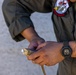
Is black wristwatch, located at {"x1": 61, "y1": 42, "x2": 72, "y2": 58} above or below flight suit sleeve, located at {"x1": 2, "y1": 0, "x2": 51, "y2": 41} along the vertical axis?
below

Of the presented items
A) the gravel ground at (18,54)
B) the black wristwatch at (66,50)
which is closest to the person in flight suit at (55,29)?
the black wristwatch at (66,50)

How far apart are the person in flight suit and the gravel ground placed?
1.49m

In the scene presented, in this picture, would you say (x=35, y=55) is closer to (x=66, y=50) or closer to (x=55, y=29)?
(x=66, y=50)

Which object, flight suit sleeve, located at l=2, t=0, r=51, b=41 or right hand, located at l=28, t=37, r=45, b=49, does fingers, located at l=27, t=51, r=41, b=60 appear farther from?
flight suit sleeve, located at l=2, t=0, r=51, b=41

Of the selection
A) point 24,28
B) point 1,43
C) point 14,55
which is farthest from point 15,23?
point 1,43

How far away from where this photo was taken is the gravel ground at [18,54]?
3.13 meters

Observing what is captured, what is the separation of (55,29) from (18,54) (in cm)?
186

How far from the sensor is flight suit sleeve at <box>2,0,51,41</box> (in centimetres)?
153

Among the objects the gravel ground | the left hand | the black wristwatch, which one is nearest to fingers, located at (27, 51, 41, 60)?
the left hand

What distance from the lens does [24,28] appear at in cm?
152

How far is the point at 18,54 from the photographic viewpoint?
11.0 ft

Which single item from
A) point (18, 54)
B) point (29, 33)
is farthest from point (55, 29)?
point (18, 54)

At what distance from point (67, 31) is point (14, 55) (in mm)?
1939

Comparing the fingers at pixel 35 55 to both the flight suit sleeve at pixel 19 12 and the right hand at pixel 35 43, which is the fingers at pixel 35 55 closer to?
the right hand at pixel 35 43
